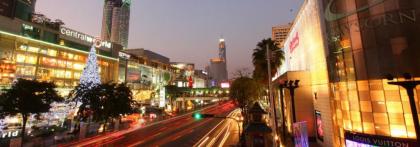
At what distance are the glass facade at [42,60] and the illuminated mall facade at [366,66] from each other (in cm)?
6010

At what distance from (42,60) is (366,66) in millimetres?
87362

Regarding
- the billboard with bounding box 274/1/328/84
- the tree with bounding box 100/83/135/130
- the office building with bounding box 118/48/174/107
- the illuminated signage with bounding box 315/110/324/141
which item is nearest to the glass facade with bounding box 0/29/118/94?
the office building with bounding box 118/48/174/107

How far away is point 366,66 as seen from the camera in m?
18.5

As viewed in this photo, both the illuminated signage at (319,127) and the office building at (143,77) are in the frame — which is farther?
the office building at (143,77)

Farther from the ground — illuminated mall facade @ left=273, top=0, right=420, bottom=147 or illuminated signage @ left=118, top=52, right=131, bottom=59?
illuminated signage @ left=118, top=52, right=131, bottom=59

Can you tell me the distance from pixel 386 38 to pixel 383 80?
3274mm

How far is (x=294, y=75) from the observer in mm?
31891

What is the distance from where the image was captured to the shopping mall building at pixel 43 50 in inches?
2418

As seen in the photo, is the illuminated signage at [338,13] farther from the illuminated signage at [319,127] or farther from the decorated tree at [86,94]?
the decorated tree at [86,94]

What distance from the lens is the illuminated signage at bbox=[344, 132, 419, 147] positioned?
16095mm

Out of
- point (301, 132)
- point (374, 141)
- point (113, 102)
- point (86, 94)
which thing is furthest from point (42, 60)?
point (374, 141)

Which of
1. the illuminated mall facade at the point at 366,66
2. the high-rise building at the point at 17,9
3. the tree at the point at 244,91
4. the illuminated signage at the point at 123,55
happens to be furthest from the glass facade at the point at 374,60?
the illuminated signage at the point at 123,55

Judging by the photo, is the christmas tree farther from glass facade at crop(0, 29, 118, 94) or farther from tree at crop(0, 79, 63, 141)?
glass facade at crop(0, 29, 118, 94)

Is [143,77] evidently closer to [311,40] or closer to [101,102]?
[101,102]
